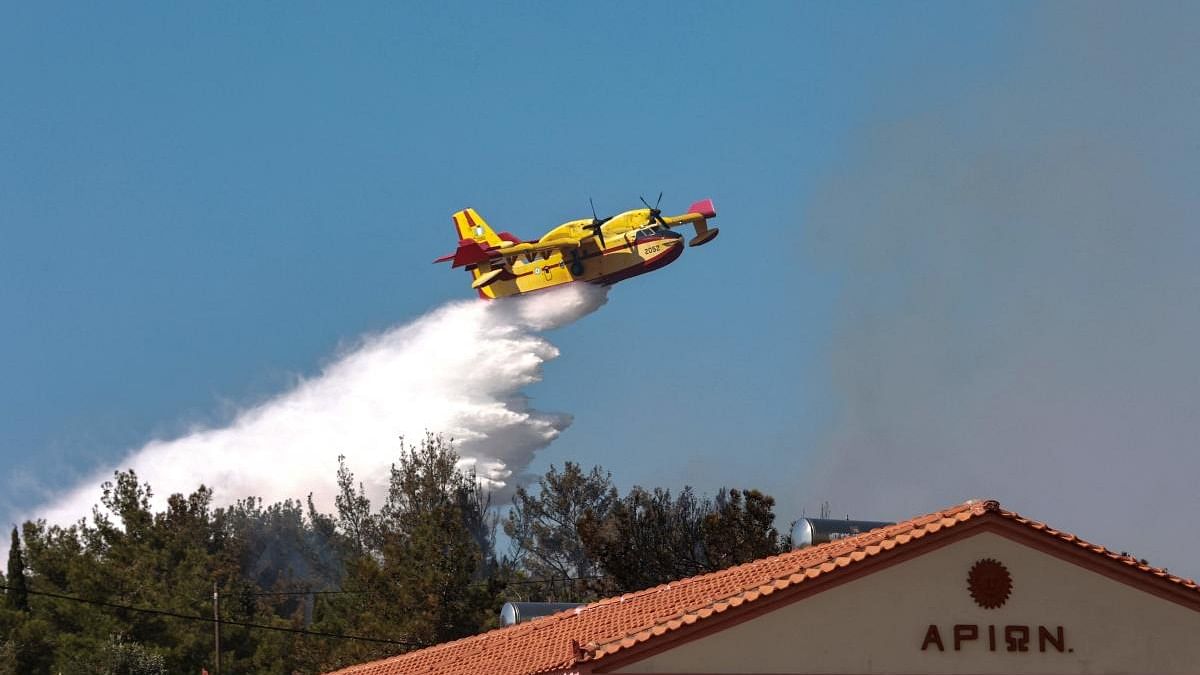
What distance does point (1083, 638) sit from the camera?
100 feet

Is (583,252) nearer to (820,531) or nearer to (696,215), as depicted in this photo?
(696,215)

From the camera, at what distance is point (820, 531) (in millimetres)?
37969

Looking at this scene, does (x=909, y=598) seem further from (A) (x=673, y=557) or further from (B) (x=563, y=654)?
(A) (x=673, y=557)

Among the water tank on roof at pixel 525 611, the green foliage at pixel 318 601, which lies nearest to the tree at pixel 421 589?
the green foliage at pixel 318 601

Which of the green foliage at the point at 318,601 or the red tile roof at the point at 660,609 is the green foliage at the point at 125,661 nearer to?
the green foliage at the point at 318,601

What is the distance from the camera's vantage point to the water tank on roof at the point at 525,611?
42.9 m

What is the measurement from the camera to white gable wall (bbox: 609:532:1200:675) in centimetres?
2950

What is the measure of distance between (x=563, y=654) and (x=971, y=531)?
7141mm

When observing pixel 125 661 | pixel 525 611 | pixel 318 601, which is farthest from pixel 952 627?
pixel 318 601

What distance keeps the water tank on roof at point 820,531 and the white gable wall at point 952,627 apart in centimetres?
731

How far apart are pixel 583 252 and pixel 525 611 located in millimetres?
60783

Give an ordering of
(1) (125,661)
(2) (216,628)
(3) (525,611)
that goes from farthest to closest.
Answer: (2) (216,628)
(1) (125,661)
(3) (525,611)

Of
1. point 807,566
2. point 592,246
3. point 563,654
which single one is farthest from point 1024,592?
point 592,246

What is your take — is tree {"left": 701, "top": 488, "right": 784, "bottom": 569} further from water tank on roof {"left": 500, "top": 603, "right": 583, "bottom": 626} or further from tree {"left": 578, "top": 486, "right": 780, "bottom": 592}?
water tank on roof {"left": 500, "top": 603, "right": 583, "bottom": 626}
